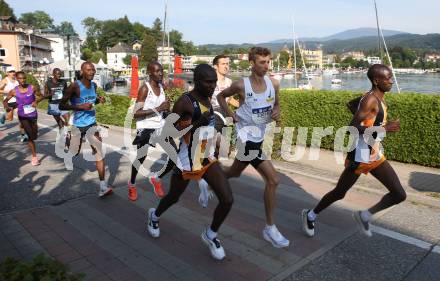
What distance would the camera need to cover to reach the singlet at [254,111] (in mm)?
4766

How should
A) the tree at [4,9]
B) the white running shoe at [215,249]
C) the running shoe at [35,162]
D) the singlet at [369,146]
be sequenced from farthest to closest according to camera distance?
the tree at [4,9], the running shoe at [35,162], the singlet at [369,146], the white running shoe at [215,249]

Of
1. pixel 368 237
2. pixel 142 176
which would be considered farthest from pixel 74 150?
pixel 368 237

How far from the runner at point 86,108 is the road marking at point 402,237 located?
3902mm

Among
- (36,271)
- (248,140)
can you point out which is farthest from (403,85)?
(36,271)

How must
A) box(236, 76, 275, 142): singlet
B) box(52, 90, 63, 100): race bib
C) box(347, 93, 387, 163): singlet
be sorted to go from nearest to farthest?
box(347, 93, 387, 163): singlet, box(236, 76, 275, 142): singlet, box(52, 90, 63, 100): race bib

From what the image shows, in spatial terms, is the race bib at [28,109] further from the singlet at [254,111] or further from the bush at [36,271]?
the bush at [36,271]

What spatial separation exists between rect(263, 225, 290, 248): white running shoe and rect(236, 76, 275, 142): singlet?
3.40ft

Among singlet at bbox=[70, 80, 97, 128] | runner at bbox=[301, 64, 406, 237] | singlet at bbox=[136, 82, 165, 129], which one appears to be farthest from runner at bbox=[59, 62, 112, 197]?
runner at bbox=[301, 64, 406, 237]

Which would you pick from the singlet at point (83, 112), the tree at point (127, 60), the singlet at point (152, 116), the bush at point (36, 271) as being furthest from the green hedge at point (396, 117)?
the tree at point (127, 60)

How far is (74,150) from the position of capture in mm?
7602

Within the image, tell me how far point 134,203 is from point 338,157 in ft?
17.1

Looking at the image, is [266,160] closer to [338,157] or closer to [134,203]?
[134,203]

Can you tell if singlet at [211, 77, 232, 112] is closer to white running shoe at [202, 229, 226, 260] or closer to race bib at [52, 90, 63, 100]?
white running shoe at [202, 229, 226, 260]

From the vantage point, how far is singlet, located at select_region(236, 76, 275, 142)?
4766 mm
